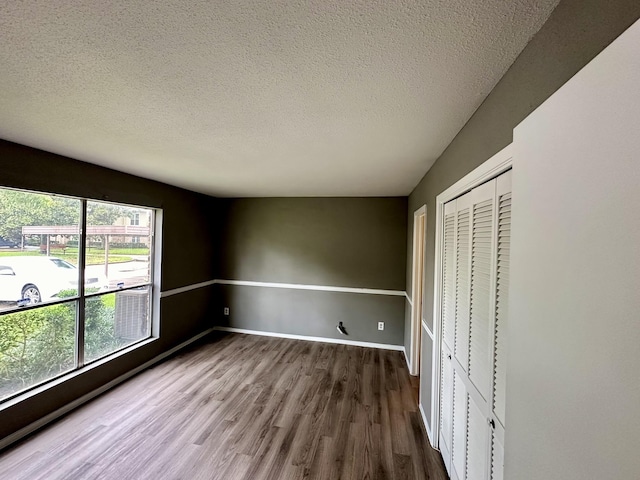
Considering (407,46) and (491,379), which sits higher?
(407,46)

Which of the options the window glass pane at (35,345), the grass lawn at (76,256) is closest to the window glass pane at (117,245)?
the grass lawn at (76,256)

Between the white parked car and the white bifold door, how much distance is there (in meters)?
3.30

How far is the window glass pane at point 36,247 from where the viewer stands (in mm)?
2143

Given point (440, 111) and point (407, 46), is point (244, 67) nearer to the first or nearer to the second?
point (407, 46)

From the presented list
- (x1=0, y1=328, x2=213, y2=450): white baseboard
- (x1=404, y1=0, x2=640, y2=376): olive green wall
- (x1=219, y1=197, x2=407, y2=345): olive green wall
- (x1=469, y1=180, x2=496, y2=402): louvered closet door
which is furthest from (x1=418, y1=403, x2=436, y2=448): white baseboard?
(x1=0, y1=328, x2=213, y2=450): white baseboard

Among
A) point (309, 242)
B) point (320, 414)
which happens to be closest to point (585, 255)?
point (320, 414)

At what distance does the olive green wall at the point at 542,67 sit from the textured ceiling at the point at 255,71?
54mm

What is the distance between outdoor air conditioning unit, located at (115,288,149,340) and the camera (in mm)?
3242

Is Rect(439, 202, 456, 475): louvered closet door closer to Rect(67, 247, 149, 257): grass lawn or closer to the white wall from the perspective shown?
the white wall

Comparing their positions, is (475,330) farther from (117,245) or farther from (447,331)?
(117,245)

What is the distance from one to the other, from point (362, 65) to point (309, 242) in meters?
3.59

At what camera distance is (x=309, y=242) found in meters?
4.58

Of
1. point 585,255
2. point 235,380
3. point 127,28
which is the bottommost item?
point 235,380

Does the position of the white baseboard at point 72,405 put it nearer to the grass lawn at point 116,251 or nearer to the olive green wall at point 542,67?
the grass lawn at point 116,251
